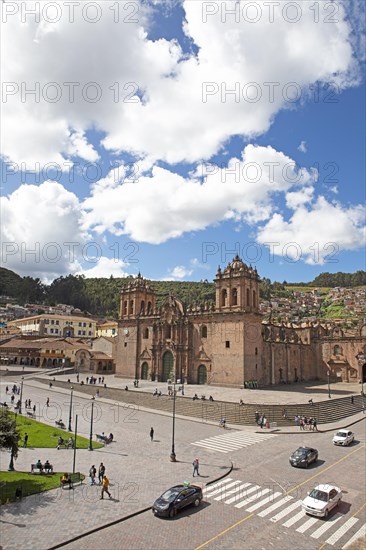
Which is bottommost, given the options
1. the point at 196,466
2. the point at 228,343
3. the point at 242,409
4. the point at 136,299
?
the point at 196,466

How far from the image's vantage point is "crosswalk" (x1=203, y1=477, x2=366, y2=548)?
15.1 meters

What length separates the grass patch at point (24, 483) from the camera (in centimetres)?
1858

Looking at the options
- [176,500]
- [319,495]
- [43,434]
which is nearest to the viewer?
[176,500]

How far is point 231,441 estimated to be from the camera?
92.9ft

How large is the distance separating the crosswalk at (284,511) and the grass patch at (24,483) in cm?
787

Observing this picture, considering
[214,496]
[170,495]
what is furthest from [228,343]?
[170,495]

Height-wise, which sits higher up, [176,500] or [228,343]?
[228,343]

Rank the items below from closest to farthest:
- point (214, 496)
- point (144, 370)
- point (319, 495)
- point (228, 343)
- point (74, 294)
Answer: point (319, 495)
point (214, 496)
point (228, 343)
point (144, 370)
point (74, 294)

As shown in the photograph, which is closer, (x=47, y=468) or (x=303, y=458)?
(x=47, y=468)

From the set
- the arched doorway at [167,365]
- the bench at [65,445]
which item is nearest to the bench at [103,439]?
the bench at [65,445]

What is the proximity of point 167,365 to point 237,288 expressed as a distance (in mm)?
15974

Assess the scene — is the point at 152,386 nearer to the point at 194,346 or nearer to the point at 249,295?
the point at 194,346

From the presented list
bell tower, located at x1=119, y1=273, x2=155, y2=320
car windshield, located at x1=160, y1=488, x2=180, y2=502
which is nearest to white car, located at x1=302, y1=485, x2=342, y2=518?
car windshield, located at x1=160, y1=488, x2=180, y2=502

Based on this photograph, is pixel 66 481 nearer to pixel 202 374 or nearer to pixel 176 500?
pixel 176 500
